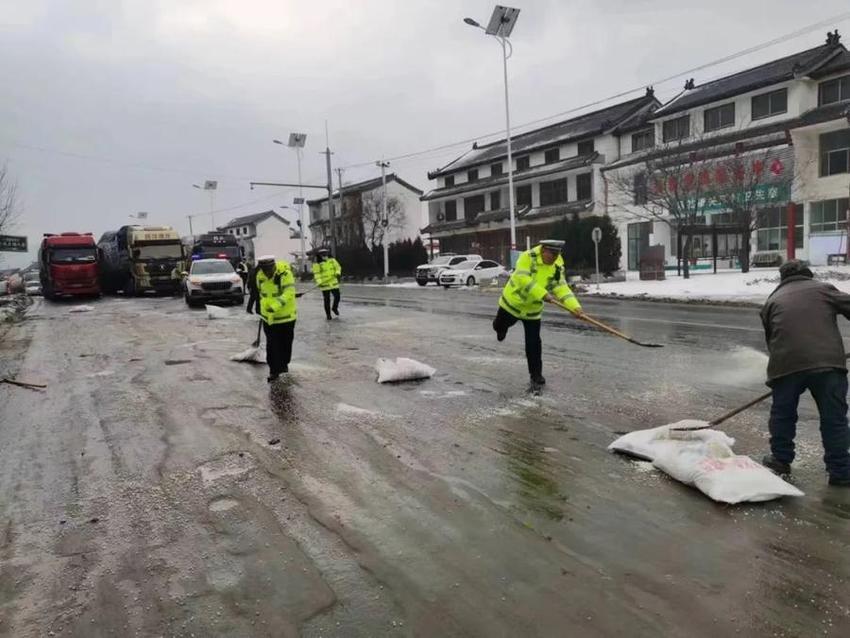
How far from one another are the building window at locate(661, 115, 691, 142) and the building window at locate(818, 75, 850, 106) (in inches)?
229

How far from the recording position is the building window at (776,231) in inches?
1191

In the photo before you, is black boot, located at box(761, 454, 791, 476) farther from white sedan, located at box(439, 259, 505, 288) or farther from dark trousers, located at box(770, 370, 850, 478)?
white sedan, located at box(439, 259, 505, 288)

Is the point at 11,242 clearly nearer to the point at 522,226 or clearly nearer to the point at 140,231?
the point at 140,231

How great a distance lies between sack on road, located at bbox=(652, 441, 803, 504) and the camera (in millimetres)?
4042

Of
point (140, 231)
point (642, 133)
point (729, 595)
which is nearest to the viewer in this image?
point (729, 595)

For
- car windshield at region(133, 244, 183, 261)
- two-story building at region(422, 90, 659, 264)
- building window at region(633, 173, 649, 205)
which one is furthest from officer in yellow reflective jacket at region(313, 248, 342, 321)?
two-story building at region(422, 90, 659, 264)

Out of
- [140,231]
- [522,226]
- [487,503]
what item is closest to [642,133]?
[522,226]

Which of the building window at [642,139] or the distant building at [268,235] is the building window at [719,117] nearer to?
the building window at [642,139]

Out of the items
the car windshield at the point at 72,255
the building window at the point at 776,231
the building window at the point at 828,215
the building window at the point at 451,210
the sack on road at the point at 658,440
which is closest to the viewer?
the sack on road at the point at 658,440

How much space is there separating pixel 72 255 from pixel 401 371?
26729 mm

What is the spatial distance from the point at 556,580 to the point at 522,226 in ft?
140

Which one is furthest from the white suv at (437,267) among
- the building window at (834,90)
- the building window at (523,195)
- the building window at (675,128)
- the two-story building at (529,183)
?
the building window at (834,90)

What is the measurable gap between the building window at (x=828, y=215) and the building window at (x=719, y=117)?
5967 millimetres

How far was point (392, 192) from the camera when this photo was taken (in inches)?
2756
